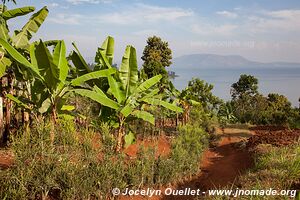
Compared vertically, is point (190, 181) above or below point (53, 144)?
below

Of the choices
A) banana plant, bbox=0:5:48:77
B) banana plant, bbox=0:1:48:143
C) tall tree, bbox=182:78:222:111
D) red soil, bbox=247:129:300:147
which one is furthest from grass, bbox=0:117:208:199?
tall tree, bbox=182:78:222:111

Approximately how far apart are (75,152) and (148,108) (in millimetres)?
5641

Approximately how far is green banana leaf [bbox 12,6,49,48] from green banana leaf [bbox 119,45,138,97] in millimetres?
2366

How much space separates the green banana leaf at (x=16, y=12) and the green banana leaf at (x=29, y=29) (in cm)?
46

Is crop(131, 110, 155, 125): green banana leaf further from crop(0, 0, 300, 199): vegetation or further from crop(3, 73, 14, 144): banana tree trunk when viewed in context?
crop(3, 73, 14, 144): banana tree trunk

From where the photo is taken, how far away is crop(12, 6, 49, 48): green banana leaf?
748 centimetres

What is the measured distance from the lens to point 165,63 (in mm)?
29875

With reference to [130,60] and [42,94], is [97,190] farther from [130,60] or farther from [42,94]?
[130,60]

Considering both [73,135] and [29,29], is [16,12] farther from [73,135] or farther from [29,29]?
[73,135]

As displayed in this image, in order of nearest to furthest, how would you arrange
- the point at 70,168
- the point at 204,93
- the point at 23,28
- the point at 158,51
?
1. the point at 70,168
2. the point at 23,28
3. the point at 204,93
4. the point at 158,51

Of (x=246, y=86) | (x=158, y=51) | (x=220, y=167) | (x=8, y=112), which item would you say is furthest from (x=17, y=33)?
(x=246, y=86)

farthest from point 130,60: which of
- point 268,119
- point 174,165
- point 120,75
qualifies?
point 268,119

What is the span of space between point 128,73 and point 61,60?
201 cm

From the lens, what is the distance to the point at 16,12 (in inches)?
277
